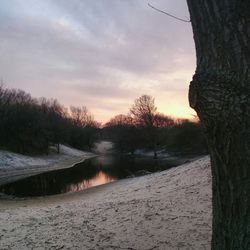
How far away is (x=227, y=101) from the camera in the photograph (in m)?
3.05

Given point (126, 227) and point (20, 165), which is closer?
point (126, 227)

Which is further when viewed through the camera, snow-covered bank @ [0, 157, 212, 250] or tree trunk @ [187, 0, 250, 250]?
snow-covered bank @ [0, 157, 212, 250]

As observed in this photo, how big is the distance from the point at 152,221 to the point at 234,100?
23.7 ft

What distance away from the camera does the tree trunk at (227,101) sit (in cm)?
302

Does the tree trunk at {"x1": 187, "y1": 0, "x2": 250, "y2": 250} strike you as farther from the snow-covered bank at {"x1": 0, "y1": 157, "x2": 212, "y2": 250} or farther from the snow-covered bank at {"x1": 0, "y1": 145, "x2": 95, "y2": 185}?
the snow-covered bank at {"x1": 0, "y1": 145, "x2": 95, "y2": 185}

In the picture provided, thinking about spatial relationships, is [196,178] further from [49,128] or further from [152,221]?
[49,128]

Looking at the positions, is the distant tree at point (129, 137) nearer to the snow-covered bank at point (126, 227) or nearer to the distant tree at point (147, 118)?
the distant tree at point (147, 118)

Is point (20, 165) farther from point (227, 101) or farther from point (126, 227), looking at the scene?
point (227, 101)

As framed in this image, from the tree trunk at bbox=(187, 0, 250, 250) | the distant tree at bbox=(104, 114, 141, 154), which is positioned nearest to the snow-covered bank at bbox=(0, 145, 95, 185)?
the distant tree at bbox=(104, 114, 141, 154)

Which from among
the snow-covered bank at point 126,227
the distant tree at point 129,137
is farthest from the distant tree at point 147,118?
the snow-covered bank at point 126,227

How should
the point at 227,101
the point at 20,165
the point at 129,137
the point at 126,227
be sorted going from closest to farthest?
the point at 227,101
the point at 126,227
the point at 20,165
the point at 129,137

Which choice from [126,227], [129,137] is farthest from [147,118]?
[126,227]

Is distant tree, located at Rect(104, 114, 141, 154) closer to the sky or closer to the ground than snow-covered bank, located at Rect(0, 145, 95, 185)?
closer to the sky

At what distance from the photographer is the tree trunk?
9.92ft
